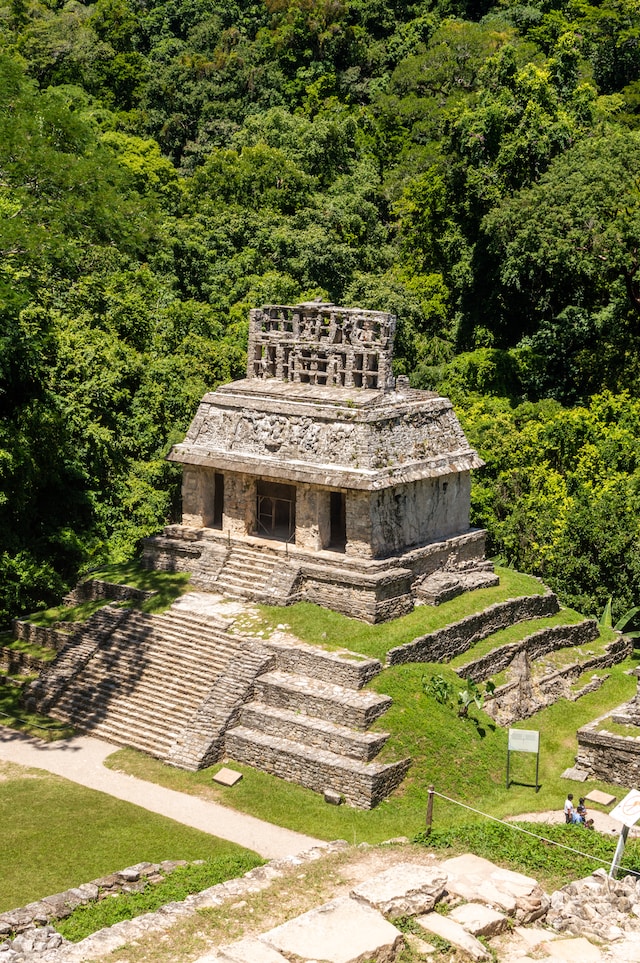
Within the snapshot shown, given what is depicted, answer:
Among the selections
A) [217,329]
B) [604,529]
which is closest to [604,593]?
[604,529]

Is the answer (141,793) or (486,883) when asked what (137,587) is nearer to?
(141,793)

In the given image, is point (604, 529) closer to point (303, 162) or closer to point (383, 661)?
point (383, 661)

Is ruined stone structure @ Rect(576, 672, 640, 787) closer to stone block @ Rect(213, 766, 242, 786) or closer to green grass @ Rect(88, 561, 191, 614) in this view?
stone block @ Rect(213, 766, 242, 786)

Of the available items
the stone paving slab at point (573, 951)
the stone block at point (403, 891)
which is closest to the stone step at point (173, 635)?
the stone block at point (403, 891)

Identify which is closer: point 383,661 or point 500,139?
point 383,661

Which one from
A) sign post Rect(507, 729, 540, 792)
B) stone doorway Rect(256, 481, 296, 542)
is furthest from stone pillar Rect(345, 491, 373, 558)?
sign post Rect(507, 729, 540, 792)

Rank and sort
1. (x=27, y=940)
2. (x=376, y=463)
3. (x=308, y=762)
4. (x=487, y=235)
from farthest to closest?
(x=487, y=235) < (x=376, y=463) < (x=308, y=762) < (x=27, y=940)
